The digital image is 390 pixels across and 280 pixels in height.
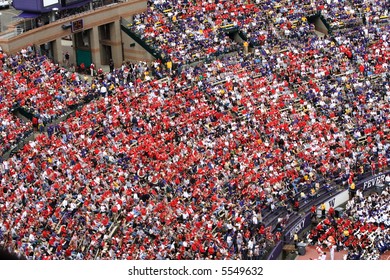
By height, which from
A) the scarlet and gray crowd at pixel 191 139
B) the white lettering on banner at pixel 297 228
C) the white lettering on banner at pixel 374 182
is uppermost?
the scarlet and gray crowd at pixel 191 139

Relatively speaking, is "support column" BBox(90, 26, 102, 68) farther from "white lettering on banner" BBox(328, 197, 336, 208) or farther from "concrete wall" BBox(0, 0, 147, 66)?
"white lettering on banner" BBox(328, 197, 336, 208)

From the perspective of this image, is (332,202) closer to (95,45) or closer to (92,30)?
(95,45)

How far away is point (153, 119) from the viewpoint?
42.9m

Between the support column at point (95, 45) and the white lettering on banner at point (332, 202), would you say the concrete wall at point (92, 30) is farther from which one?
the white lettering on banner at point (332, 202)

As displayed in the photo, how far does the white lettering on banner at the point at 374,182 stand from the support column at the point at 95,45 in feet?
53.5

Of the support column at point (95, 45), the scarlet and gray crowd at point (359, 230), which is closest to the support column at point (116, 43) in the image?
the support column at point (95, 45)

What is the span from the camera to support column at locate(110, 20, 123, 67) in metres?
50.1

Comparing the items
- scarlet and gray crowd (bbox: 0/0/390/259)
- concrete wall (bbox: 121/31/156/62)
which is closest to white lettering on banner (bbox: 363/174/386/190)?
scarlet and gray crowd (bbox: 0/0/390/259)

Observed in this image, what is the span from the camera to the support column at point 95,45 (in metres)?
48.8

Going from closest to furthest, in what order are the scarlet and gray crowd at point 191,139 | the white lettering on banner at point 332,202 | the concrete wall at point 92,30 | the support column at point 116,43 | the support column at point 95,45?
the scarlet and gray crowd at point 191,139
the white lettering on banner at point 332,202
the concrete wall at point 92,30
the support column at point 95,45
the support column at point 116,43

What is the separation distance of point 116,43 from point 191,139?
1040 cm

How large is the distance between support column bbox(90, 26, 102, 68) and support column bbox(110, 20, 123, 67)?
0.98 meters

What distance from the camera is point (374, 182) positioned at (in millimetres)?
44031

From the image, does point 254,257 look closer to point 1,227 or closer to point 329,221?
point 329,221
